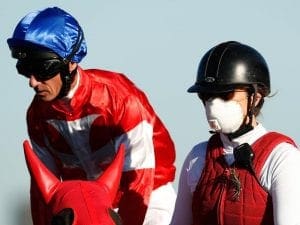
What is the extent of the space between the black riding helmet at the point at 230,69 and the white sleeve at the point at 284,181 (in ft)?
1.65

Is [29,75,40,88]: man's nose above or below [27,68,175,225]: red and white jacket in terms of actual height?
above

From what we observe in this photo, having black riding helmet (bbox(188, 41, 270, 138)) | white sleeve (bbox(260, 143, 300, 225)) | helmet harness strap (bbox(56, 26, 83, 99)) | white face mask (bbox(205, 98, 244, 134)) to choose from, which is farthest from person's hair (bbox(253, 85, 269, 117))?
helmet harness strap (bbox(56, 26, 83, 99))

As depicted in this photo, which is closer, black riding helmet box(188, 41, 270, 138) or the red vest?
the red vest

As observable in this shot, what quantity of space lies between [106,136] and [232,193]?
1.82 meters

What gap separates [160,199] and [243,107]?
180 cm

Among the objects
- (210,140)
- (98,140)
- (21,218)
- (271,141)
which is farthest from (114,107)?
(21,218)

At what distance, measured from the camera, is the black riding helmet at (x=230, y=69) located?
751 cm

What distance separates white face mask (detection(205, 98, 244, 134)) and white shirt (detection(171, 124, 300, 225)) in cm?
13

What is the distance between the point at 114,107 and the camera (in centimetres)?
886

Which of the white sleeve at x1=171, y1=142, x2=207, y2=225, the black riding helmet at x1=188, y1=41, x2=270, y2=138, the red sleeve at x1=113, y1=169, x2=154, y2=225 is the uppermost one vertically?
the black riding helmet at x1=188, y1=41, x2=270, y2=138

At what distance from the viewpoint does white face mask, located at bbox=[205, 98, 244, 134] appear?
736 cm

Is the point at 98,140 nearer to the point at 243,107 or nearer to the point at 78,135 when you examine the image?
the point at 78,135

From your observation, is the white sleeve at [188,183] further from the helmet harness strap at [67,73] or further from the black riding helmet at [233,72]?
the helmet harness strap at [67,73]

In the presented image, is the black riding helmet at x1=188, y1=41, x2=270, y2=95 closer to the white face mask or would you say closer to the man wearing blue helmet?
the white face mask
